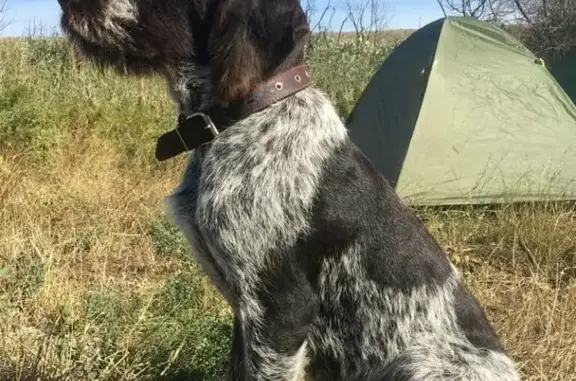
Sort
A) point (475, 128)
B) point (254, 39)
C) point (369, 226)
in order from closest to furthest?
point (254, 39), point (369, 226), point (475, 128)

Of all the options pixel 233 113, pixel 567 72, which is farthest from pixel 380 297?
pixel 567 72

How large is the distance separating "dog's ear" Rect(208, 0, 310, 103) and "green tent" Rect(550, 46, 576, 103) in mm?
6271

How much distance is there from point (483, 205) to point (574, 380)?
8.59 ft

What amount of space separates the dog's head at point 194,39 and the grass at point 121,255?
0.28 metres

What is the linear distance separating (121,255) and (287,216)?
279cm

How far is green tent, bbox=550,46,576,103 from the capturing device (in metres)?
8.24

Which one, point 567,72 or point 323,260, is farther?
point 567,72

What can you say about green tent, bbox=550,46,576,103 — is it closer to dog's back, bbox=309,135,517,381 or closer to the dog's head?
dog's back, bbox=309,135,517,381

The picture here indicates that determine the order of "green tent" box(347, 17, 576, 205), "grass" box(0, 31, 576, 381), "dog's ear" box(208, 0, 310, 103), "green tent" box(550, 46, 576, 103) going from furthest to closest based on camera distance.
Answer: "green tent" box(550, 46, 576, 103) → "green tent" box(347, 17, 576, 205) → "grass" box(0, 31, 576, 381) → "dog's ear" box(208, 0, 310, 103)

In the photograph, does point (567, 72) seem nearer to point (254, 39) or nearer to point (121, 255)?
point (121, 255)

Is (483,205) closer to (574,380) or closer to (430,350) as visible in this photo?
(574,380)

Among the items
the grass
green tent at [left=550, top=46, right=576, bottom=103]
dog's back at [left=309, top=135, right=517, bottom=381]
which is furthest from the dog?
green tent at [left=550, top=46, right=576, bottom=103]

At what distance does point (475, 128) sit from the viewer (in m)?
6.28

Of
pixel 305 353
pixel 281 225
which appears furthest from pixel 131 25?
pixel 305 353
